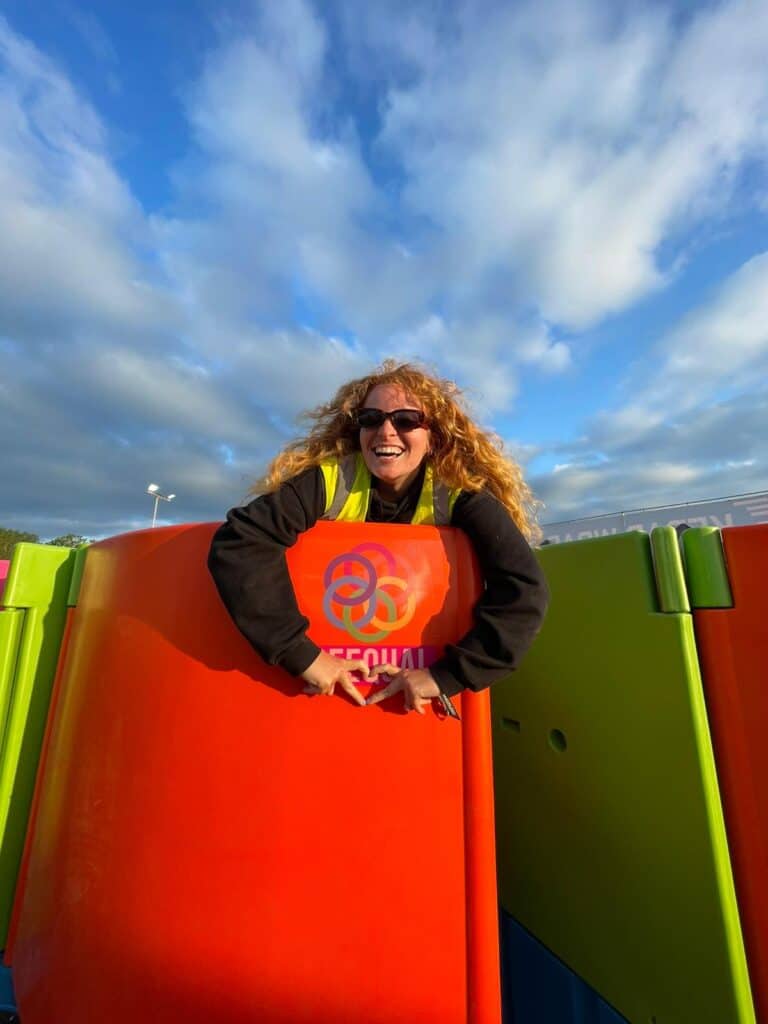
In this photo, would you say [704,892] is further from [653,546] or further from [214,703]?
[214,703]

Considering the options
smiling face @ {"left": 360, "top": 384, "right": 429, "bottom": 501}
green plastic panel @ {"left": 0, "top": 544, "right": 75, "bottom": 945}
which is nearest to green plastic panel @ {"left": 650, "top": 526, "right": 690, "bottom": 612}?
smiling face @ {"left": 360, "top": 384, "right": 429, "bottom": 501}

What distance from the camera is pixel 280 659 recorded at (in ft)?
3.84

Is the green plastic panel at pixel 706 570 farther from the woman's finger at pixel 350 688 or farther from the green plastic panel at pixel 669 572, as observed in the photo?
the woman's finger at pixel 350 688

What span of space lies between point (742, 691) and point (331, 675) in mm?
993

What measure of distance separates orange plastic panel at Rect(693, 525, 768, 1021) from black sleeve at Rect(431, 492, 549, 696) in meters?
0.43

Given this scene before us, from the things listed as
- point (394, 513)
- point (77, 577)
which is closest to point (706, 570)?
point (394, 513)

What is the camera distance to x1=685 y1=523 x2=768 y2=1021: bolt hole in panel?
1.08m

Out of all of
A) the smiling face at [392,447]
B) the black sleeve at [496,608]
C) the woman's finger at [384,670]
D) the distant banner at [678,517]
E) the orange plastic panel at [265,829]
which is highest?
the distant banner at [678,517]

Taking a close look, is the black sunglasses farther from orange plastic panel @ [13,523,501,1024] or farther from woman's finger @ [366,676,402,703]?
woman's finger @ [366,676,402,703]

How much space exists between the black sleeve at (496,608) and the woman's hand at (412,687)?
0.09 ft

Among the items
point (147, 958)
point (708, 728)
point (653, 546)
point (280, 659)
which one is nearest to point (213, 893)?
point (147, 958)

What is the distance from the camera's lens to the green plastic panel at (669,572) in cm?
125

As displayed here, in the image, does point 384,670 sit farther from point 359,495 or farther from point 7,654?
point 7,654

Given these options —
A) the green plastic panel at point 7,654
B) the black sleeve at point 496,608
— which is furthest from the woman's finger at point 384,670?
the green plastic panel at point 7,654
